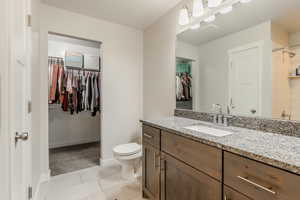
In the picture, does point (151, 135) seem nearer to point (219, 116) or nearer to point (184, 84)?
point (219, 116)

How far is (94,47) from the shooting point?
366 cm

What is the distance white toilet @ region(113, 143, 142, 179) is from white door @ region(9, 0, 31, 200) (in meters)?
0.96

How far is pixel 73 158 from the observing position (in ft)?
9.05

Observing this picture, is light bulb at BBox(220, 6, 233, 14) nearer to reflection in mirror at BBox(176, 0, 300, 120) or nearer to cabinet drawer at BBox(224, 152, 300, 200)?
reflection in mirror at BBox(176, 0, 300, 120)

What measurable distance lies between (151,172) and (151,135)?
0.38 metres

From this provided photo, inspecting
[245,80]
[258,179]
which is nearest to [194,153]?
[258,179]


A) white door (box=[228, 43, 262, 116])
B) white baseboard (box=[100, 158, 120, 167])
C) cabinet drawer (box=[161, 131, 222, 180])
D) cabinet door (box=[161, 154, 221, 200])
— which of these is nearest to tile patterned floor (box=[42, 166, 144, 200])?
white baseboard (box=[100, 158, 120, 167])

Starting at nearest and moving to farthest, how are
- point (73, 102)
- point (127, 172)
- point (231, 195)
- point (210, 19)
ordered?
point (231, 195)
point (210, 19)
point (127, 172)
point (73, 102)

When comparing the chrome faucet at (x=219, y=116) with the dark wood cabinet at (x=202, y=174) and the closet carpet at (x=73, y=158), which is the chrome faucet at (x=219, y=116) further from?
the closet carpet at (x=73, y=158)

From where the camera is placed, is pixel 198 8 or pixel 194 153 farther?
pixel 198 8

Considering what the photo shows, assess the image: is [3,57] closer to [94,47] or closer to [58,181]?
[58,181]

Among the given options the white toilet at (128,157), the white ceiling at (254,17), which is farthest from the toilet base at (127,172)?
the white ceiling at (254,17)

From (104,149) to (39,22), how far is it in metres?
2.06

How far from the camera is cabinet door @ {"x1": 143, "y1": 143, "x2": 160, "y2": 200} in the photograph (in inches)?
56.8
